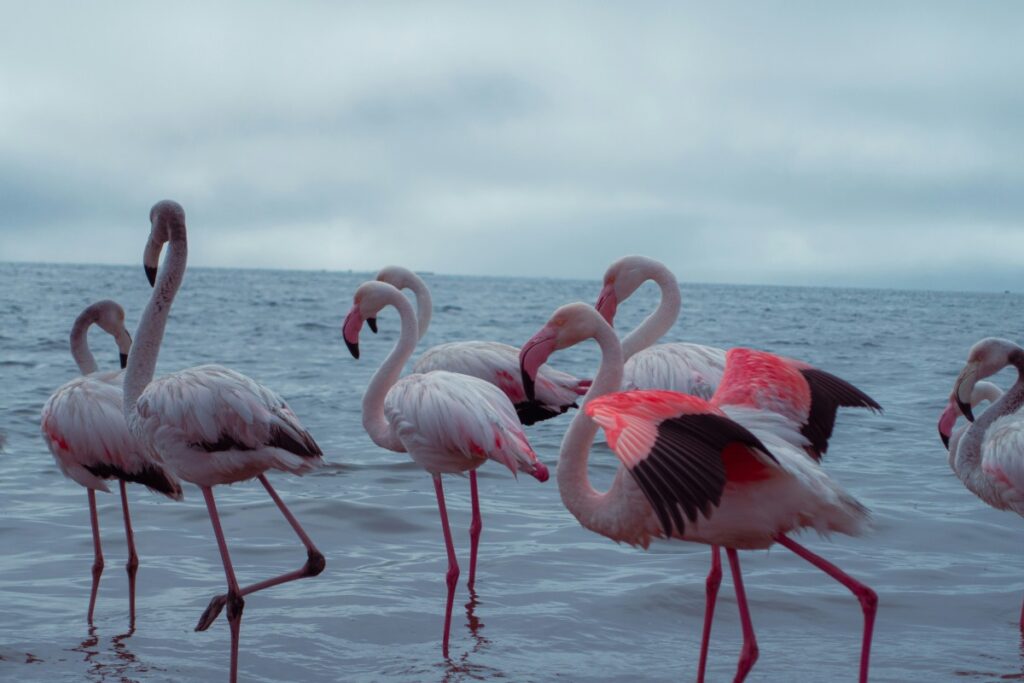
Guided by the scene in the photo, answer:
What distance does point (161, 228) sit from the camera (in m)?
4.83

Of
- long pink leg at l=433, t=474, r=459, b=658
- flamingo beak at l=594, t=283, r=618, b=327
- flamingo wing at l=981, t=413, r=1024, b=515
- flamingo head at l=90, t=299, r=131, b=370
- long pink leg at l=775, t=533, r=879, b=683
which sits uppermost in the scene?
flamingo beak at l=594, t=283, r=618, b=327

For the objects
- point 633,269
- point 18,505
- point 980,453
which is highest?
point 633,269

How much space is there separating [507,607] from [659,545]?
145 cm

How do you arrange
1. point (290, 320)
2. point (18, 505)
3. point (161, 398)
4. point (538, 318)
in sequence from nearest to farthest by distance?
point (161, 398) < point (18, 505) < point (290, 320) < point (538, 318)

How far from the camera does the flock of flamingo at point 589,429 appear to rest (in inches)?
129

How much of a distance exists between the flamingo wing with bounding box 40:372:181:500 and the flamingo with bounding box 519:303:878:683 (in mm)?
2061

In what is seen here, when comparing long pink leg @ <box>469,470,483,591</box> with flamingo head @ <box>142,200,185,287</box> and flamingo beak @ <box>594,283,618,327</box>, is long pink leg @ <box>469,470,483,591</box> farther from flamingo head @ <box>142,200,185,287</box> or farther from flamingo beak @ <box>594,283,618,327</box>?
flamingo head @ <box>142,200,185,287</box>

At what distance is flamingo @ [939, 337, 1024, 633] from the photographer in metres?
4.97

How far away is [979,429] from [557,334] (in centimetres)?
272

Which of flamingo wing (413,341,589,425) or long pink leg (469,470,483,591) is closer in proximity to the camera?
long pink leg (469,470,483,591)

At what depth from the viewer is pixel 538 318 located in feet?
104

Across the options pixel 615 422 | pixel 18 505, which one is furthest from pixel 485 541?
pixel 615 422

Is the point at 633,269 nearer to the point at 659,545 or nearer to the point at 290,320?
the point at 659,545

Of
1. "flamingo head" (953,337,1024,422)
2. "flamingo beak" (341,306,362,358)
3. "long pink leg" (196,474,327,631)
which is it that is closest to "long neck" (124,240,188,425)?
"long pink leg" (196,474,327,631)
